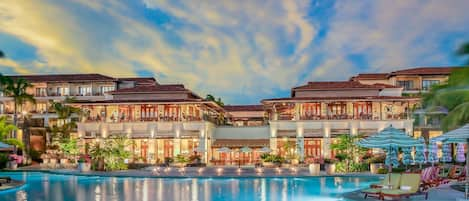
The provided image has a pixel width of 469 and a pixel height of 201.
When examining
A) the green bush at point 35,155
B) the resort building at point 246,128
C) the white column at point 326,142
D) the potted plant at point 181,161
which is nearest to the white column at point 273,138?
the resort building at point 246,128

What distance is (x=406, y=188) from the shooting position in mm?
17859

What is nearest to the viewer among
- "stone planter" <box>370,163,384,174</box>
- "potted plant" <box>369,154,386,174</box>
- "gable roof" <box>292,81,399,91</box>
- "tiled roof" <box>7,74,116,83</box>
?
"stone planter" <box>370,163,384,174</box>

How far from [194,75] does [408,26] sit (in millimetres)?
32191

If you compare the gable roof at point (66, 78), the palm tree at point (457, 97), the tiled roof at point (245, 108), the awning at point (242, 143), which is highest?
the gable roof at point (66, 78)

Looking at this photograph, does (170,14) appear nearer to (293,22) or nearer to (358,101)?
(293,22)

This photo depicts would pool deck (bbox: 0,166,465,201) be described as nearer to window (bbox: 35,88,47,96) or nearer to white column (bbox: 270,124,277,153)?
white column (bbox: 270,124,277,153)

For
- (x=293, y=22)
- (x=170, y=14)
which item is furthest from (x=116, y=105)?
(x=293, y=22)

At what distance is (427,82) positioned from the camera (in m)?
59.2

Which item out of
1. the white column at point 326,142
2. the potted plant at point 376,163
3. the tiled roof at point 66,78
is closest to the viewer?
the potted plant at point 376,163

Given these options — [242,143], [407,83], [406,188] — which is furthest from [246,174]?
[407,83]

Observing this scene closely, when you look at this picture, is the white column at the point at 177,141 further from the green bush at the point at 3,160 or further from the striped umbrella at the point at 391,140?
the striped umbrella at the point at 391,140

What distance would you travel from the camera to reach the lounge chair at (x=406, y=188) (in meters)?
17.4

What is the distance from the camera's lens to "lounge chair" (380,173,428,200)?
17.4 metres

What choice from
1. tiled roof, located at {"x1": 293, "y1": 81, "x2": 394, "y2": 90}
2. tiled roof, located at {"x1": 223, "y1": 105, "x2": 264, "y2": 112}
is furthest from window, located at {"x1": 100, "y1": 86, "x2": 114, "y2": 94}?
tiled roof, located at {"x1": 293, "y1": 81, "x2": 394, "y2": 90}
